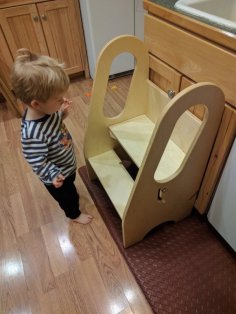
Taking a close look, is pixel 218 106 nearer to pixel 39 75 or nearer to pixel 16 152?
pixel 39 75

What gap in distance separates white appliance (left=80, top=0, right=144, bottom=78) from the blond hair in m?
1.34

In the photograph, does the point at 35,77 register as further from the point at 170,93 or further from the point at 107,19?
the point at 107,19

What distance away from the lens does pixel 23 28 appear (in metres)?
1.82

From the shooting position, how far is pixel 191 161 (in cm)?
84

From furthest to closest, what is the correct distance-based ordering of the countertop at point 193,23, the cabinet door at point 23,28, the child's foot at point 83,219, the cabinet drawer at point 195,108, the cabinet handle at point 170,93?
the cabinet door at point 23,28 → the child's foot at point 83,219 → the cabinet handle at point 170,93 → the cabinet drawer at point 195,108 → the countertop at point 193,23

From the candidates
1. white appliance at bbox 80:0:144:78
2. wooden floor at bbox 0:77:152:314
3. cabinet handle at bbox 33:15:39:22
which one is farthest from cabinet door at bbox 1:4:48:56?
wooden floor at bbox 0:77:152:314

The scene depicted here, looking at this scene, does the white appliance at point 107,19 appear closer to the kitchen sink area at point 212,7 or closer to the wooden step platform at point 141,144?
the wooden step platform at point 141,144

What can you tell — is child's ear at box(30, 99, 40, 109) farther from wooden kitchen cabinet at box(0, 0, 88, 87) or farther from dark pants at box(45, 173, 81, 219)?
wooden kitchen cabinet at box(0, 0, 88, 87)

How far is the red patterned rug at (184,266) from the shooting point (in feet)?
2.95

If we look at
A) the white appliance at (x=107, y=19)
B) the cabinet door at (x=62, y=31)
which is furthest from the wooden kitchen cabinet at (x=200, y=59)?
the cabinet door at (x=62, y=31)

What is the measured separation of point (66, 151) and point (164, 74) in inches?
21.1

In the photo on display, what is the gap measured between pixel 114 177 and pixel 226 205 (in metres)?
0.52

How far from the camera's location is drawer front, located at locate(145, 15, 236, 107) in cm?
69

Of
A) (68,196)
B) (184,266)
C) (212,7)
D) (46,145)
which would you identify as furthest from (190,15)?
(184,266)
